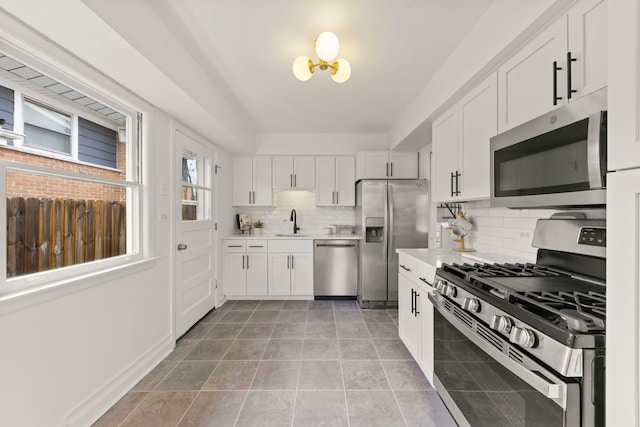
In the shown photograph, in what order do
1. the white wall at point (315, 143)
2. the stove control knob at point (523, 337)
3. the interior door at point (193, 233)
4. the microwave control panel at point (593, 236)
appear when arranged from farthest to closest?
Answer: the white wall at point (315, 143) → the interior door at point (193, 233) → the microwave control panel at point (593, 236) → the stove control knob at point (523, 337)

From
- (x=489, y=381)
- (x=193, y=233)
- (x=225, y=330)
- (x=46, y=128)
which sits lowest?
(x=225, y=330)

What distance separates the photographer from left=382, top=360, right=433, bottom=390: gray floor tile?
2045mm

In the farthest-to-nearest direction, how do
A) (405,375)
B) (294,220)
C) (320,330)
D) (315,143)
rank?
(294,220)
(315,143)
(320,330)
(405,375)

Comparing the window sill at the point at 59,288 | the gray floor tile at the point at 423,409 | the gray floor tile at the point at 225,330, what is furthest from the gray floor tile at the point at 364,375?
the window sill at the point at 59,288

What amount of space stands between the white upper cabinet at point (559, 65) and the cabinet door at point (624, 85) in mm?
500

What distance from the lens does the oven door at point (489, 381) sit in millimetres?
814

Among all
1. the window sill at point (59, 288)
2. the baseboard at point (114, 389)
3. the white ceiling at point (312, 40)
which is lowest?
the baseboard at point (114, 389)

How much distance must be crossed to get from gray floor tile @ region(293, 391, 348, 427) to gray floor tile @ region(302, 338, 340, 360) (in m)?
0.48

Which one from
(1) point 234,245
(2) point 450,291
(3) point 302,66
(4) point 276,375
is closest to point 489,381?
(2) point 450,291

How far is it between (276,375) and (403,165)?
300 centimetres

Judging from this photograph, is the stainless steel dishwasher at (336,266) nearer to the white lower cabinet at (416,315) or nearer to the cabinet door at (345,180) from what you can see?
the cabinet door at (345,180)

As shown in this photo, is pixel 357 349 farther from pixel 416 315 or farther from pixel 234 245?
pixel 234 245

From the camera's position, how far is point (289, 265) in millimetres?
4055

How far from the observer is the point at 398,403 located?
1.87m
